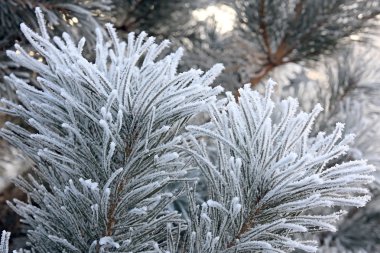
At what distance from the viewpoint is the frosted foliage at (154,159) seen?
36cm

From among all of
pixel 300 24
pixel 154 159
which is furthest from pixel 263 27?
pixel 154 159

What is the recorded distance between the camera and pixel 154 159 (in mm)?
384

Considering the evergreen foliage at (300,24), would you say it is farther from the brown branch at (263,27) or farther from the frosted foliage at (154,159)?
the frosted foliage at (154,159)

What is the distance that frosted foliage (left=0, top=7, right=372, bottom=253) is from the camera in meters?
0.36

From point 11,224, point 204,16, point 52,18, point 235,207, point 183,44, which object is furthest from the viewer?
point 204,16

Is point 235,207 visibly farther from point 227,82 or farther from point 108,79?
point 227,82

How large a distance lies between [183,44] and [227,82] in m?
0.11

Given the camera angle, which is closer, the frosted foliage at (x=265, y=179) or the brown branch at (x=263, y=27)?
the frosted foliage at (x=265, y=179)

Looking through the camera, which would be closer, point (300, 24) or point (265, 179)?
point (265, 179)

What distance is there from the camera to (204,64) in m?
0.99

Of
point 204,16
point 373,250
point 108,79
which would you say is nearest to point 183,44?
point 204,16

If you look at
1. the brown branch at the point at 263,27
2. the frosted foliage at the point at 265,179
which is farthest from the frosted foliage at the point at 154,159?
the brown branch at the point at 263,27

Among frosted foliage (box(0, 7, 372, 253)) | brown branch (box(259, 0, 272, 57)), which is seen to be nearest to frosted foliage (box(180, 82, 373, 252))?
frosted foliage (box(0, 7, 372, 253))

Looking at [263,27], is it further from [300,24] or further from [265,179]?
[265,179]
